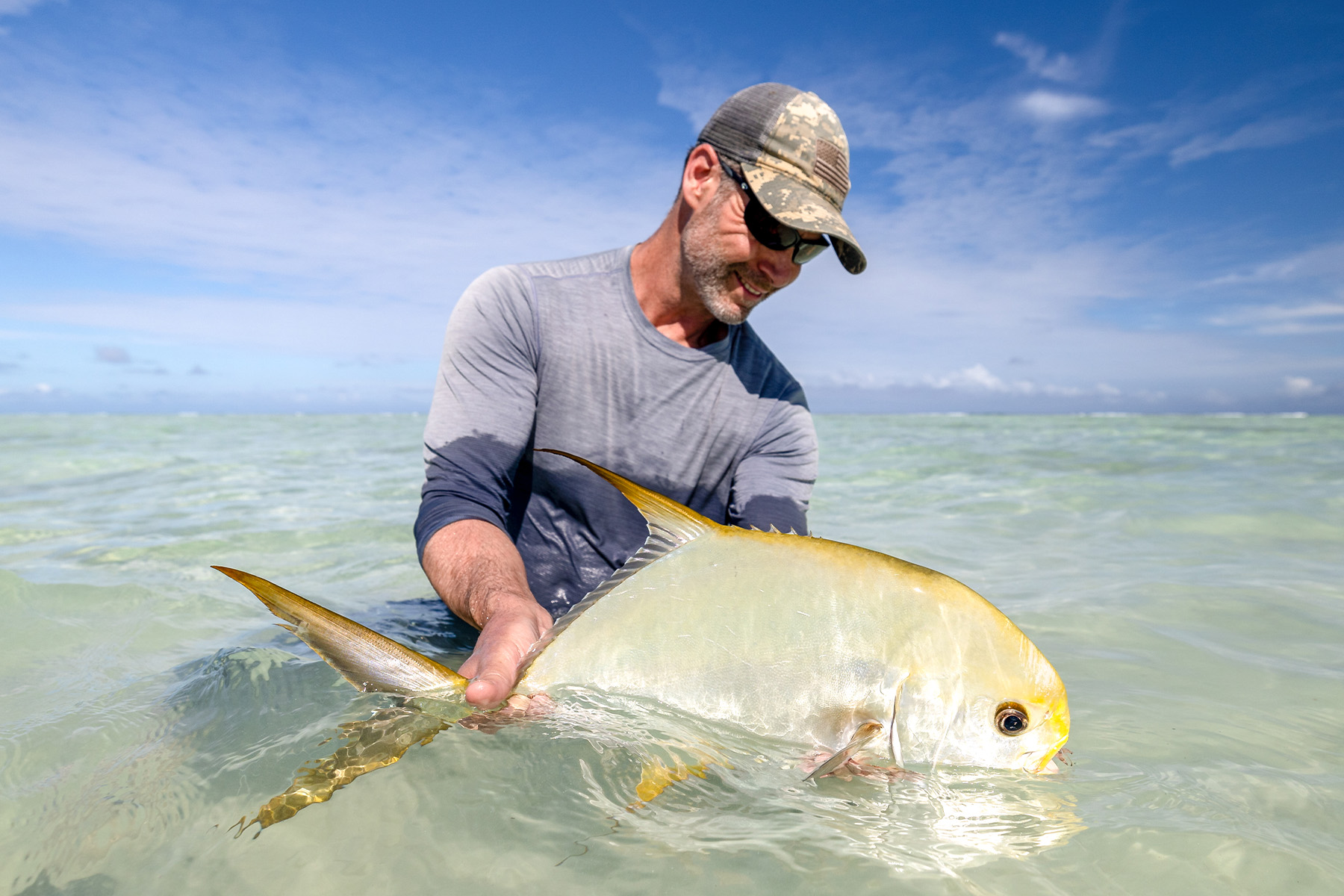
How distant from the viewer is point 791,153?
230 cm

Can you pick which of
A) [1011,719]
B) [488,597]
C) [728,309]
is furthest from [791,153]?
[1011,719]

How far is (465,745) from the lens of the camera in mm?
1474

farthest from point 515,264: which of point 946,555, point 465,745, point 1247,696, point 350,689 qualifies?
point 946,555

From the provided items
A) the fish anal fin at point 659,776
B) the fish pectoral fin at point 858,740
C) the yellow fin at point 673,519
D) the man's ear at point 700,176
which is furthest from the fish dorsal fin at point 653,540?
the man's ear at point 700,176

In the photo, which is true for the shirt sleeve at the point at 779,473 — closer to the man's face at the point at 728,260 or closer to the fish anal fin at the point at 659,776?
the man's face at the point at 728,260

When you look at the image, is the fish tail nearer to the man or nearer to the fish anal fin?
the fish anal fin

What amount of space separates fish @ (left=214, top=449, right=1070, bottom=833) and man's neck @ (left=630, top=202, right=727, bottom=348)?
1.29 metres

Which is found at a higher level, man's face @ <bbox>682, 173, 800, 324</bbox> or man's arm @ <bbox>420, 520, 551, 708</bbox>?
man's face @ <bbox>682, 173, 800, 324</bbox>

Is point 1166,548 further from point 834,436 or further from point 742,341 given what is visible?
point 834,436

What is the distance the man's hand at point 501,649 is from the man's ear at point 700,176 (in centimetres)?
140

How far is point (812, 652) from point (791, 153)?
157cm

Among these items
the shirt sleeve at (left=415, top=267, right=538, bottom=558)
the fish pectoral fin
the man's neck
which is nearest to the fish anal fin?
the fish pectoral fin

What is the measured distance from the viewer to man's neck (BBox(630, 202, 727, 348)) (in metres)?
2.48

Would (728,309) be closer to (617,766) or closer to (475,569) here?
(475,569)
